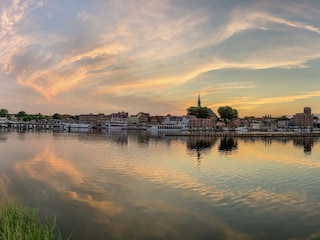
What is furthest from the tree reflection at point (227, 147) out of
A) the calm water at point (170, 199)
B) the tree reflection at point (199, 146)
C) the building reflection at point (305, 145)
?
the calm water at point (170, 199)

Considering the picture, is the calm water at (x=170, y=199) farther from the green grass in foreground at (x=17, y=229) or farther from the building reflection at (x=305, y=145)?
the building reflection at (x=305, y=145)

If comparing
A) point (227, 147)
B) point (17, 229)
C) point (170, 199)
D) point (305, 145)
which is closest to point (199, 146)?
point (227, 147)

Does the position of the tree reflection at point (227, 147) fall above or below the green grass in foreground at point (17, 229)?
below

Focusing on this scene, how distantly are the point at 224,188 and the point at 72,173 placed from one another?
55.0 ft

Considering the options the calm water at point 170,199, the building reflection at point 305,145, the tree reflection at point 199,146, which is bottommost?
the building reflection at point 305,145

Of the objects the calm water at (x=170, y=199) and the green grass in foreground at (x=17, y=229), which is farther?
the calm water at (x=170, y=199)

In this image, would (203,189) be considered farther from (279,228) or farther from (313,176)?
(313,176)

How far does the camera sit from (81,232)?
16.7 meters

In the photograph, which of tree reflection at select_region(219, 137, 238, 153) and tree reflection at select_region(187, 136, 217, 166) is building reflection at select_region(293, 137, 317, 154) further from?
tree reflection at select_region(187, 136, 217, 166)

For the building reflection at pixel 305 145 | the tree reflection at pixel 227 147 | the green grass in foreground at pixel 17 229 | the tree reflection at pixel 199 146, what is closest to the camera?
the green grass in foreground at pixel 17 229

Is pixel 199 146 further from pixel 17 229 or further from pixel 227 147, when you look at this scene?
pixel 17 229

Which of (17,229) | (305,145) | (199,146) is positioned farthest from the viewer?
(305,145)

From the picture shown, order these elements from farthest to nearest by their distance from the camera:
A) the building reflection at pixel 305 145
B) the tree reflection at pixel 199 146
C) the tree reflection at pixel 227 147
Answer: the building reflection at pixel 305 145 < the tree reflection at pixel 227 147 < the tree reflection at pixel 199 146

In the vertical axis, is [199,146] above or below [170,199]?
above
